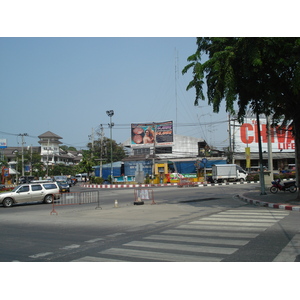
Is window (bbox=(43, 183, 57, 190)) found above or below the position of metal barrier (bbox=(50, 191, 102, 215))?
above

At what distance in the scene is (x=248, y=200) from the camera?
19031 mm

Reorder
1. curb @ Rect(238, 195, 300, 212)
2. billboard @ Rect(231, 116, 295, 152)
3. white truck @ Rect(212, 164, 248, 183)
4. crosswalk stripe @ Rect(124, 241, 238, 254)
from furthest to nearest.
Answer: billboard @ Rect(231, 116, 295, 152), white truck @ Rect(212, 164, 248, 183), curb @ Rect(238, 195, 300, 212), crosswalk stripe @ Rect(124, 241, 238, 254)

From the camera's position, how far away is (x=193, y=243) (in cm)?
799

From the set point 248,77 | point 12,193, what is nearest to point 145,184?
point 12,193

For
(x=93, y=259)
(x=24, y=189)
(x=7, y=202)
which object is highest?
(x=24, y=189)

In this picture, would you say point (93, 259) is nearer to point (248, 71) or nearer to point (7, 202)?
point (248, 71)

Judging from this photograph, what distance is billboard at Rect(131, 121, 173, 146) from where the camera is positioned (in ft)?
178

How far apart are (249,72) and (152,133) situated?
40.3 m

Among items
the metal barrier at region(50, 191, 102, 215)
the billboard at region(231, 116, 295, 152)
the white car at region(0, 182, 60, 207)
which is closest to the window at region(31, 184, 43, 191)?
the white car at region(0, 182, 60, 207)

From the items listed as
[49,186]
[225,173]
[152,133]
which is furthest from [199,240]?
[152,133]

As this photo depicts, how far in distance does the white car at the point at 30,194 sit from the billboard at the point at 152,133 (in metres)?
32.8

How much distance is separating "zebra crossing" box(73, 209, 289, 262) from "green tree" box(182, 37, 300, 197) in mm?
6302

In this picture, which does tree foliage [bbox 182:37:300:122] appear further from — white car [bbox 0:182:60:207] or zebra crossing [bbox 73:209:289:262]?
white car [bbox 0:182:60:207]

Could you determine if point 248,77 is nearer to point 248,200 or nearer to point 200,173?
point 248,200
